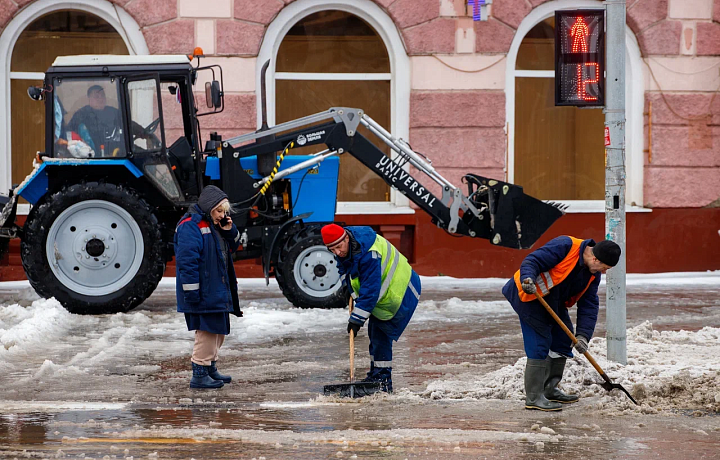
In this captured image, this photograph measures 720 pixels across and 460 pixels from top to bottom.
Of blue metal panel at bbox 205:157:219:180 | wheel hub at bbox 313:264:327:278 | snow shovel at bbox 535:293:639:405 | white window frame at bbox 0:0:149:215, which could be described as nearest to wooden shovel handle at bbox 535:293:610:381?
snow shovel at bbox 535:293:639:405

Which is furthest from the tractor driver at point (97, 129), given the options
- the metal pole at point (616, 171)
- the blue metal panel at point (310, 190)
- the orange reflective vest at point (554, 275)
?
the orange reflective vest at point (554, 275)

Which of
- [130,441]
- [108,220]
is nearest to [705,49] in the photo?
[108,220]

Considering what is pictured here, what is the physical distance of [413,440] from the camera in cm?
539

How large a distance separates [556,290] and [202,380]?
2663 millimetres

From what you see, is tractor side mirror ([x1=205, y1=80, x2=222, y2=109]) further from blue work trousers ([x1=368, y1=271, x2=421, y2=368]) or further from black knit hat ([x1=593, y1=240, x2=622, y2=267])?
black knit hat ([x1=593, y1=240, x2=622, y2=267])

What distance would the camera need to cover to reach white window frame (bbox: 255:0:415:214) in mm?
14336

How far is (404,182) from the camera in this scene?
11.3 m

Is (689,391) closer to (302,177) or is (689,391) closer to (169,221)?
(302,177)

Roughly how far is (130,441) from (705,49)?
473 inches

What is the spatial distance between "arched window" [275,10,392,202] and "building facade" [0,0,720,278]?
2cm

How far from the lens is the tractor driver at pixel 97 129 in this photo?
10.6 meters

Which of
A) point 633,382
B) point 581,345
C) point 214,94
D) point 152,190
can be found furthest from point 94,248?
point 633,382

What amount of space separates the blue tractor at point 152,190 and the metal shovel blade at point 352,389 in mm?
3892

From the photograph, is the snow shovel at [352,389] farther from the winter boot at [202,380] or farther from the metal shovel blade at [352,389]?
the winter boot at [202,380]
